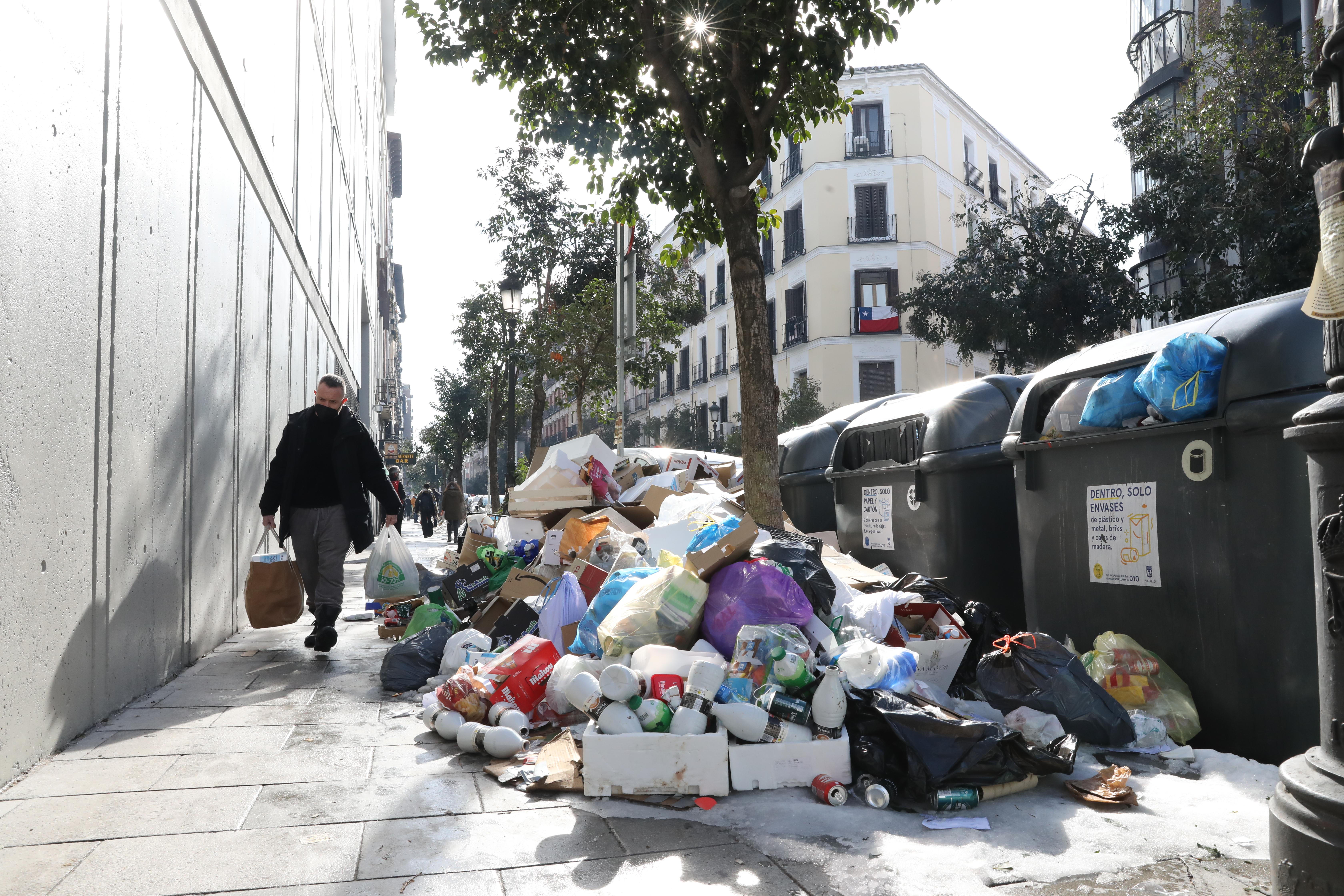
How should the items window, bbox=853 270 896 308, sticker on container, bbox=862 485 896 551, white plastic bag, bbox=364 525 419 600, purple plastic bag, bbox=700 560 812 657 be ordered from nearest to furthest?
purple plastic bag, bbox=700 560 812 657, sticker on container, bbox=862 485 896 551, white plastic bag, bbox=364 525 419 600, window, bbox=853 270 896 308

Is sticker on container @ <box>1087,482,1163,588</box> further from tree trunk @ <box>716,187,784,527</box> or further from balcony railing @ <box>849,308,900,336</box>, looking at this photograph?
balcony railing @ <box>849,308,900,336</box>

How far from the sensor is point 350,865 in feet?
7.84

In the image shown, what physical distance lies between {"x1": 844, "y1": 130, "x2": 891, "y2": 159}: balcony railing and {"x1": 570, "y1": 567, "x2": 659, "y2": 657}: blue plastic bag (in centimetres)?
3051

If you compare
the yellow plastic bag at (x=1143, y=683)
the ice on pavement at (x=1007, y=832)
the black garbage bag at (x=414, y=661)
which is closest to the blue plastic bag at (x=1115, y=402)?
the yellow plastic bag at (x=1143, y=683)

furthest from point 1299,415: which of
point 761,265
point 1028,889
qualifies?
point 761,265

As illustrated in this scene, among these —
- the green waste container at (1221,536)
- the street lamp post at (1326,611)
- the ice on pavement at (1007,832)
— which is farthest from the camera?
the green waste container at (1221,536)

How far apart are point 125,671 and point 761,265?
15.2 feet

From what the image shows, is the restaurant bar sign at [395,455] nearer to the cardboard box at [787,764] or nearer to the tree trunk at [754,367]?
the tree trunk at [754,367]

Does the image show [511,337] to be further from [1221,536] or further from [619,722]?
[1221,536]

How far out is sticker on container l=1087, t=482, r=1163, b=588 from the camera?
3746mm

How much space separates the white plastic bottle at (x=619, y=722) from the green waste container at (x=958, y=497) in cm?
290

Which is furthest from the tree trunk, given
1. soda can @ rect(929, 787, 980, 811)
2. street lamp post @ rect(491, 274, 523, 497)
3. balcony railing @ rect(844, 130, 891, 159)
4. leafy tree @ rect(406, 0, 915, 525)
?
balcony railing @ rect(844, 130, 891, 159)

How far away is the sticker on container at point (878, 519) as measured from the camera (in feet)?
20.2

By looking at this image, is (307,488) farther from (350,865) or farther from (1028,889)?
(1028,889)
